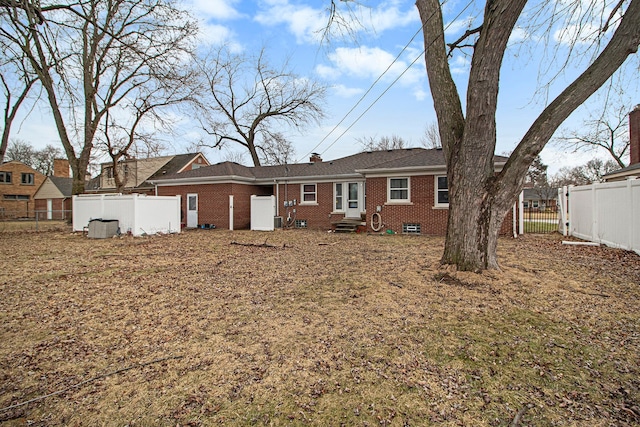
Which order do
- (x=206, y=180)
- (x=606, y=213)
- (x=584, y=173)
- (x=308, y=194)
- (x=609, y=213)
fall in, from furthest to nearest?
(x=584, y=173), (x=206, y=180), (x=308, y=194), (x=606, y=213), (x=609, y=213)

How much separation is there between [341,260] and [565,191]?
421 inches

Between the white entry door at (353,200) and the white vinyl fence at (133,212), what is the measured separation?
826cm

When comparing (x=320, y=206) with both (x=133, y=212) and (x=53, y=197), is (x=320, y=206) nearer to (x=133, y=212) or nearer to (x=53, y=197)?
(x=133, y=212)

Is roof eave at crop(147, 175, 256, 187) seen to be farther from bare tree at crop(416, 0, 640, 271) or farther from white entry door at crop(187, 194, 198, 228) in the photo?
bare tree at crop(416, 0, 640, 271)

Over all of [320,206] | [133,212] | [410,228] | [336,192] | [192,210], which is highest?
[336,192]

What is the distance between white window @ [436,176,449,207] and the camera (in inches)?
540

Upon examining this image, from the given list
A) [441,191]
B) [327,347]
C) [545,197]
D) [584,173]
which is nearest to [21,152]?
[441,191]

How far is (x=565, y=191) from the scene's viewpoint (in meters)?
13.3

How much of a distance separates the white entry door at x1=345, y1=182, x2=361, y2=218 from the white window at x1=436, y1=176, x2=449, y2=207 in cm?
415

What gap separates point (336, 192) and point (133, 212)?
364 inches

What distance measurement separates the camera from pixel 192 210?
1891cm

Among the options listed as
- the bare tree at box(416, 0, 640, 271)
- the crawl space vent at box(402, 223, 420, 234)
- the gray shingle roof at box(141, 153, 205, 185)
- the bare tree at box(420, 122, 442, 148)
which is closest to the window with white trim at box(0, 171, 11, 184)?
the gray shingle roof at box(141, 153, 205, 185)

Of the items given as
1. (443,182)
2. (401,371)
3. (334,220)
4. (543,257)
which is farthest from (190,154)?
(401,371)

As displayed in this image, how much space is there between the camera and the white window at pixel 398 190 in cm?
1445
